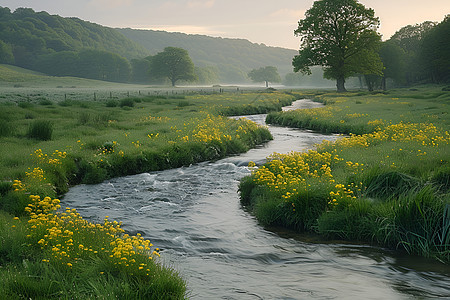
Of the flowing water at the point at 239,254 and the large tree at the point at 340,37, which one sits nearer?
the flowing water at the point at 239,254

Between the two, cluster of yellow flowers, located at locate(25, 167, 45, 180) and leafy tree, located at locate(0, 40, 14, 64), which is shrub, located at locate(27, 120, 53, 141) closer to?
cluster of yellow flowers, located at locate(25, 167, 45, 180)

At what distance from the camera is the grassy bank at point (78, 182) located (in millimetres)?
5531

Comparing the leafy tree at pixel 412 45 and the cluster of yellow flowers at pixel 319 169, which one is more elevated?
the leafy tree at pixel 412 45

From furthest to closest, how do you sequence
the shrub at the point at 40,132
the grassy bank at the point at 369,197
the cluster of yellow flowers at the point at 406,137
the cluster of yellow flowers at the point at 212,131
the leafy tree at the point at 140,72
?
1. the leafy tree at the point at 140,72
2. the cluster of yellow flowers at the point at 212,131
3. the shrub at the point at 40,132
4. the cluster of yellow flowers at the point at 406,137
5. the grassy bank at the point at 369,197

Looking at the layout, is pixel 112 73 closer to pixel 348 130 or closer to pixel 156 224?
pixel 348 130

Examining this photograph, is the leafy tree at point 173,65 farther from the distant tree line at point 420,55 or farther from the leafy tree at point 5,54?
the leafy tree at point 5,54

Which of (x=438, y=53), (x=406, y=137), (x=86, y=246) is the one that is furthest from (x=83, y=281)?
(x=438, y=53)

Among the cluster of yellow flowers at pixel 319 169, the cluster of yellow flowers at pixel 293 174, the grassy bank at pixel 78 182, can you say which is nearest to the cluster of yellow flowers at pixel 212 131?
the grassy bank at pixel 78 182

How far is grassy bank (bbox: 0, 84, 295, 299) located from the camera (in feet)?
18.1

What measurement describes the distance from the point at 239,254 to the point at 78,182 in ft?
26.7

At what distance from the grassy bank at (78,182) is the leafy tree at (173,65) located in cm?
10566

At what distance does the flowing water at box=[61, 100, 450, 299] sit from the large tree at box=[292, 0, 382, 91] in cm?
5173

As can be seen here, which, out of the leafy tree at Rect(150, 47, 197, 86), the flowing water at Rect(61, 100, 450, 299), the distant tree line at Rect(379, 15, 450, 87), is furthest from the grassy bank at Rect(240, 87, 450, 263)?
the leafy tree at Rect(150, 47, 197, 86)

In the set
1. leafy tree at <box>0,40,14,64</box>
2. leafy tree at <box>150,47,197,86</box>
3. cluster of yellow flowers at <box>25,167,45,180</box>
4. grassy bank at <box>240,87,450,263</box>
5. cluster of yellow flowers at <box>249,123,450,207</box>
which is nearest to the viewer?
grassy bank at <box>240,87,450,263</box>
